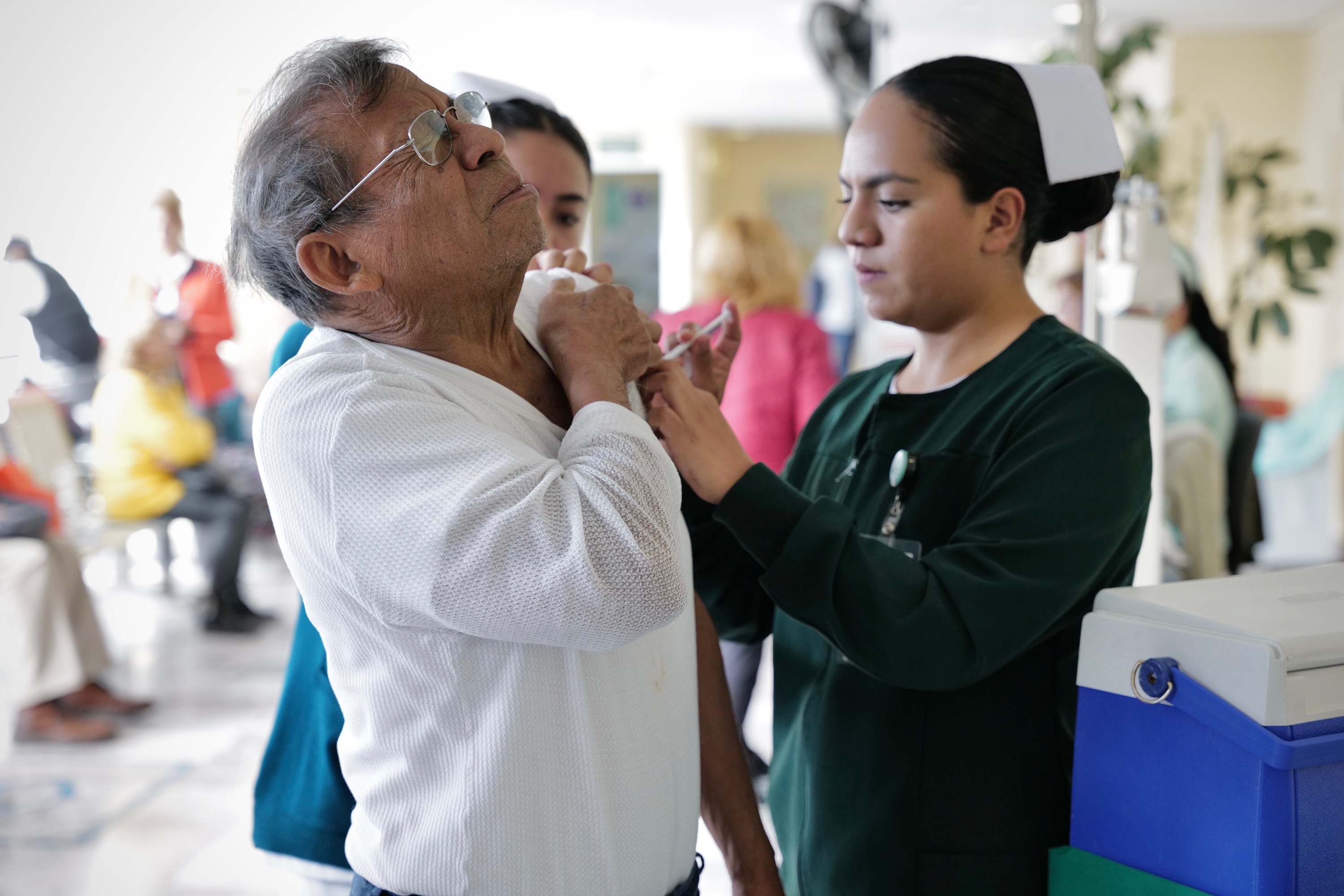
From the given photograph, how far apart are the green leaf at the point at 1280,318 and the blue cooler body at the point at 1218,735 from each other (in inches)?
227

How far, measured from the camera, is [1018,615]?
1068 mm

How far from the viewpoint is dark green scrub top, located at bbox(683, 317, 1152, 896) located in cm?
107

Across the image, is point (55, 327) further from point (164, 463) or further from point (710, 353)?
point (710, 353)

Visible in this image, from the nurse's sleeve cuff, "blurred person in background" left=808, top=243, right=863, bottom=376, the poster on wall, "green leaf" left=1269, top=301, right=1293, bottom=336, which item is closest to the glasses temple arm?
the nurse's sleeve cuff

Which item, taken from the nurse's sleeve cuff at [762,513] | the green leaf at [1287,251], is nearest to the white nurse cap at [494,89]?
the nurse's sleeve cuff at [762,513]

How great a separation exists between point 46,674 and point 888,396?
11.9ft

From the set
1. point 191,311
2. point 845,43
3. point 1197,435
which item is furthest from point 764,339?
point 191,311

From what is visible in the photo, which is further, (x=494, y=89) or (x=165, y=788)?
(x=165, y=788)

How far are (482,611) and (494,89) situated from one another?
1.09 meters

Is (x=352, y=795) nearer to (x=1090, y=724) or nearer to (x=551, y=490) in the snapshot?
(x=551, y=490)

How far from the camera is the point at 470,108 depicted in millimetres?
1008

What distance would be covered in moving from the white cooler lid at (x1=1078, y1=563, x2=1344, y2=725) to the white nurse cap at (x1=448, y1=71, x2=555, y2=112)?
3.67 ft

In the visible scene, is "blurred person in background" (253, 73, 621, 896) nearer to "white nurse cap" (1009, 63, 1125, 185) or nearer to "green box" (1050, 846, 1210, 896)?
"white nurse cap" (1009, 63, 1125, 185)

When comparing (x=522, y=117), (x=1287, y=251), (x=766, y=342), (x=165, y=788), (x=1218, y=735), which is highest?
(x=1287, y=251)
